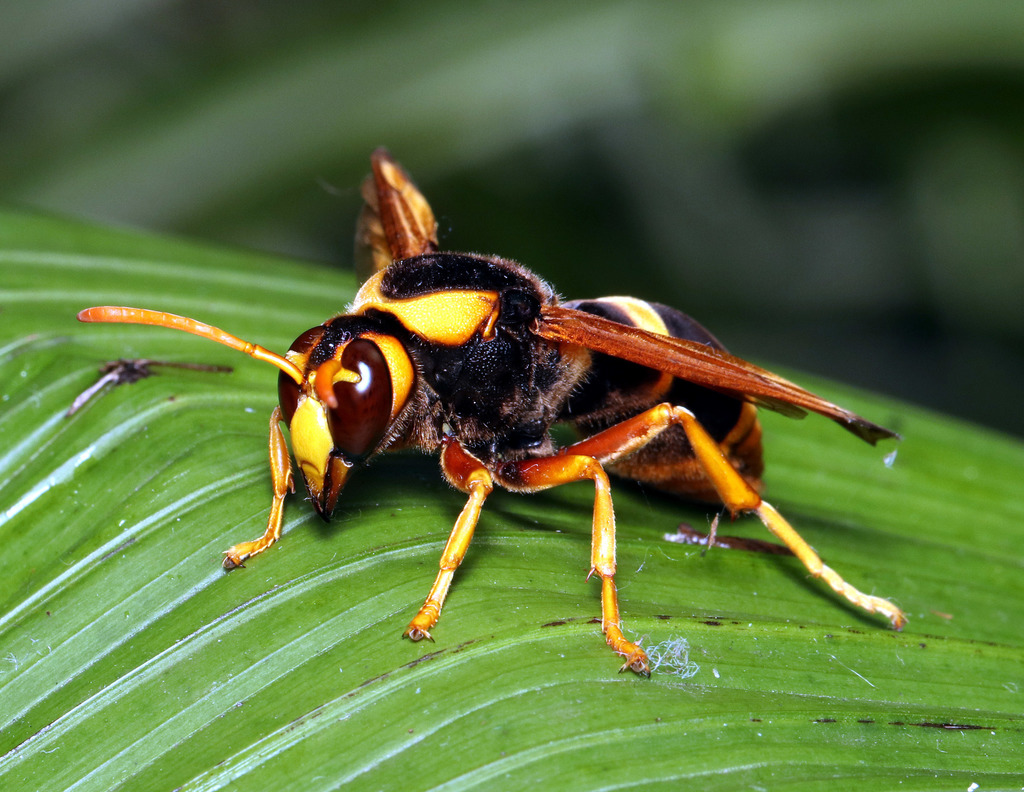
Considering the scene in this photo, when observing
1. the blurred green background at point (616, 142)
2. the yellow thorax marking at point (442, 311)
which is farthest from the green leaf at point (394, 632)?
the blurred green background at point (616, 142)

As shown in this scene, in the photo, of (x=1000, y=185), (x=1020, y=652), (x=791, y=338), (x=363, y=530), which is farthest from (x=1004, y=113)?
(x=363, y=530)

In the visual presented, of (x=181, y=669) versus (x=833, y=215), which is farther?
(x=833, y=215)

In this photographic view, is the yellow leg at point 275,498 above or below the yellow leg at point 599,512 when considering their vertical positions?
above

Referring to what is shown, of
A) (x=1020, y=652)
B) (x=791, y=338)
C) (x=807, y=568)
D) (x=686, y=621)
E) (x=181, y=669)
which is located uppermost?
(x=181, y=669)

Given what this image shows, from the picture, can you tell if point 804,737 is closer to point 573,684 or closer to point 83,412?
point 573,684

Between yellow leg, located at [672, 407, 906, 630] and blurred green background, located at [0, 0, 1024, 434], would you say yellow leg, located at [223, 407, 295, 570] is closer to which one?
yellow leg, located at [672, 407, 906, 630]

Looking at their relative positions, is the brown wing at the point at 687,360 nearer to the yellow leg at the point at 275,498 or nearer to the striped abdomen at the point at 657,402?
the striped abdomen at the point at 657,402

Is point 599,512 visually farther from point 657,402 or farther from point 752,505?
point 657,402

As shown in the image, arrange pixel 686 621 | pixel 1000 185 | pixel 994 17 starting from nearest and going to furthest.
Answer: pixel 686 621 < pixel 994 17 < pixel 1000 185
